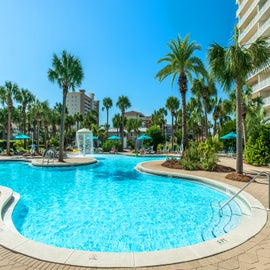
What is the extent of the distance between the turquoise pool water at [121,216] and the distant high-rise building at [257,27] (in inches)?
915

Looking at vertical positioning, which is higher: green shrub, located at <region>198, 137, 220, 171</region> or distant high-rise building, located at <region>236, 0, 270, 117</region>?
distant high-rise building, located at <region>236, 0, 270, 117</region>

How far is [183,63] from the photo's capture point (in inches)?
684

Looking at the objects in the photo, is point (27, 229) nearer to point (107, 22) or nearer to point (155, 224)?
point (155, 224)

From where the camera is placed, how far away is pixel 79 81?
67.0 feet

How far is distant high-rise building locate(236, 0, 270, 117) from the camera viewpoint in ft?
97.7

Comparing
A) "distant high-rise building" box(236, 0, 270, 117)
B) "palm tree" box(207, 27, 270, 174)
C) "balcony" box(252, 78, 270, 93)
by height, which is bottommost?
"palm tree" box(207, 27, 270, 174)

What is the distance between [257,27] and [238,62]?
30732 mm

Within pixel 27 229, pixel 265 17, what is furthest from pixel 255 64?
pixel 265 17

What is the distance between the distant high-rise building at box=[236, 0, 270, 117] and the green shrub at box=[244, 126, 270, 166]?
12.7 m

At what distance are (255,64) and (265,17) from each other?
27908 millimetres

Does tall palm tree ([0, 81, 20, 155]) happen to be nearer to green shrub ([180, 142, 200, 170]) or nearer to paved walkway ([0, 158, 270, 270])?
green shrub ([180, 142, 200, 170])

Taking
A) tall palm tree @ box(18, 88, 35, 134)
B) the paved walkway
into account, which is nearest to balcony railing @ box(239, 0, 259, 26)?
tall palm tree @ box(18, 88, 35, 134)

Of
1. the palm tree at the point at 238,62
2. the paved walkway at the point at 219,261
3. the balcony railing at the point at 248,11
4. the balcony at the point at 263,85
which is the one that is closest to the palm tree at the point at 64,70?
the palm tree at the point at 238,62

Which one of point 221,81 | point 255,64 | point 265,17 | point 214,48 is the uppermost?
point 265,17
